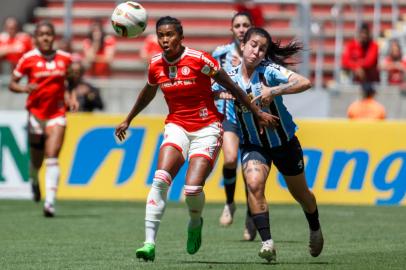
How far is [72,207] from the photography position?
18.3 m

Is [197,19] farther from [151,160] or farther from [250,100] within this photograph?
[250,100]

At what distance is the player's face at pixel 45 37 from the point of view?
1625 cm

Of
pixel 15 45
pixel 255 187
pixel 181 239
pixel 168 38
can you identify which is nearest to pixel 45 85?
pixel 181 239

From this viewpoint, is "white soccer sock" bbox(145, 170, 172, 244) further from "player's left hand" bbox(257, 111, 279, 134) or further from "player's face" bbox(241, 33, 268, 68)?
"player's face" bbox(241, 33, 268, 68)

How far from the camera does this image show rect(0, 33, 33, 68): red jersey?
24.2m

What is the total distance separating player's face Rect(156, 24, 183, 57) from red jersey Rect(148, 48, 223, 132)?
0.40 feet

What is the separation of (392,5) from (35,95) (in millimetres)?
11574

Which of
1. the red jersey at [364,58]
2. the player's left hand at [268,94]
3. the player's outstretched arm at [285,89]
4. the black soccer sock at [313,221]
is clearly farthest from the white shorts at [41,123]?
the red jersey at [364,58]

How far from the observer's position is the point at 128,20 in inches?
447

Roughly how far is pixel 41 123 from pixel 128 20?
18.3 feet

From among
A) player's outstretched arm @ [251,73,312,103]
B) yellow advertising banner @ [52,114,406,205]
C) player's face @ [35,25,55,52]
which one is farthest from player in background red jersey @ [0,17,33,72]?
player's outstretched arm @ [251,73,312,103]

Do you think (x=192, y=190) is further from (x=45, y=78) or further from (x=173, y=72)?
(x=45, y=78)

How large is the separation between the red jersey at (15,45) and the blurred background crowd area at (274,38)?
0.02 meters

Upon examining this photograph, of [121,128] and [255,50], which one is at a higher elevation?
[255,50]
